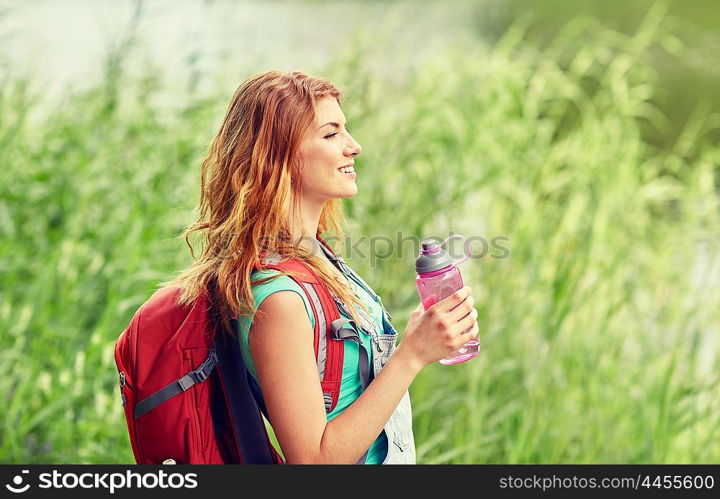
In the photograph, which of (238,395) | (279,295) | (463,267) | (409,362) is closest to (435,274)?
(409,362)

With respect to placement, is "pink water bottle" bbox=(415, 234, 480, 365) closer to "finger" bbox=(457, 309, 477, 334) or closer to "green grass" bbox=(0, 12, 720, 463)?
"finger" bbox=(457, 309, 477, 334)

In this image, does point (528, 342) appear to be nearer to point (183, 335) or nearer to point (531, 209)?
point (531, 209)

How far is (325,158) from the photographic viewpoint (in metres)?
1.39

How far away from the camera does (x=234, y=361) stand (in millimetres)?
1346

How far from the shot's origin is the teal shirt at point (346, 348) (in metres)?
1.28

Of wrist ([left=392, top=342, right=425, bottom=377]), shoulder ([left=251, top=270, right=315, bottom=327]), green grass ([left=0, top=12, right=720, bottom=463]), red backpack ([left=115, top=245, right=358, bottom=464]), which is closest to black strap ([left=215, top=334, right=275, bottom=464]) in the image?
red backpack ([left=115, top=245, right=358, bottom=464])

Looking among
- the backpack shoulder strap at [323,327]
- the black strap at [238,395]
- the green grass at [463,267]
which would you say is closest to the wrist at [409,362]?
the backpack shoulder strap at [323,327]

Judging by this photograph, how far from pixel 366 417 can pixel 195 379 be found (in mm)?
273

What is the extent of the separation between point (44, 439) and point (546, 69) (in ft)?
8.87

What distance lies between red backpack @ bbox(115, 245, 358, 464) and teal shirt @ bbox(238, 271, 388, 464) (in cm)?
2

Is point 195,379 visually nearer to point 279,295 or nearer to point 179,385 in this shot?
point 179,385

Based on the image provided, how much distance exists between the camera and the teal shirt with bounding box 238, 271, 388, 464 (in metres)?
1.28
